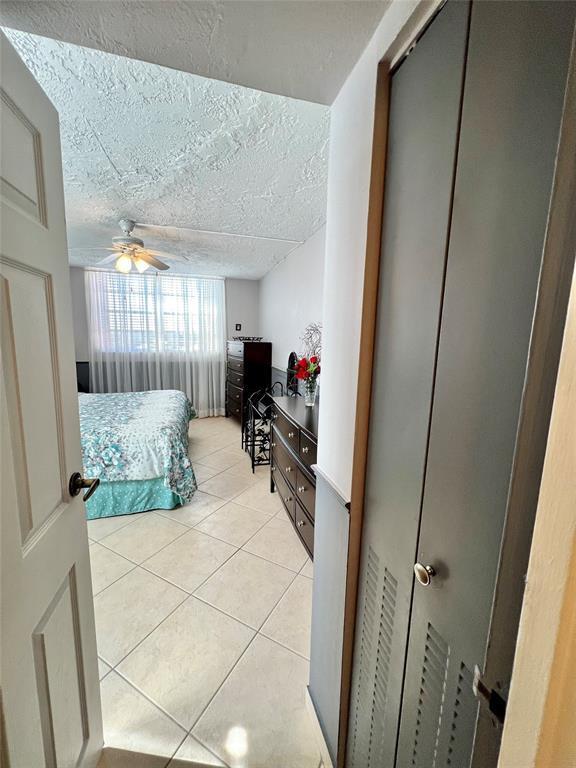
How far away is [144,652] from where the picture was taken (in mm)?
1426

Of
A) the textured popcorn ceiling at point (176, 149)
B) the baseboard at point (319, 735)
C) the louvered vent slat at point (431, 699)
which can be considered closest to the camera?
the louvered vent slat at point (431, 699)

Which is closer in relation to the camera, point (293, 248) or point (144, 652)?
point (144, 652)

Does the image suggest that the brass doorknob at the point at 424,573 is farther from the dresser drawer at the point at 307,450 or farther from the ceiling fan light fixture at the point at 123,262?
the ceiling fan light fixture at the point at 123,262

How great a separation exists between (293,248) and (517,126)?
337 centimetres

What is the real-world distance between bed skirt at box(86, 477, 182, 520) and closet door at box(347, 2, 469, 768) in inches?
84.0

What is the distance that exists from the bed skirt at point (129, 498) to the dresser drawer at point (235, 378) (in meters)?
2.09

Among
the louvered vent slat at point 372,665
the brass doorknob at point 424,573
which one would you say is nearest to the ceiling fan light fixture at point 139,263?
the louvered vent slat at point 372,665

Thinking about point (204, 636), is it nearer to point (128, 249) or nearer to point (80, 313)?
point (128, 249)

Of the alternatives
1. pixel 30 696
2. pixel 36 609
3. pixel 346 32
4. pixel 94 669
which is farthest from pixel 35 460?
pixel 346 32

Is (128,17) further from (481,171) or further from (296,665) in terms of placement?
(296,665)

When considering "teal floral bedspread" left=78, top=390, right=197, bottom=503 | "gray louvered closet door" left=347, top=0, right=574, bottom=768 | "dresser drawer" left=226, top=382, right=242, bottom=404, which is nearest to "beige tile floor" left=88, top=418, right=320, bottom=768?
"teal floral bedspread" left=78, top=390, right=197, bottom=503

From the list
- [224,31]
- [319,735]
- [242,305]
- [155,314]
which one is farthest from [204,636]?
[242,305]

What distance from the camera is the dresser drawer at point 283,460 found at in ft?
7.23

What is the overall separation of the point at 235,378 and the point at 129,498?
99.0 inches
